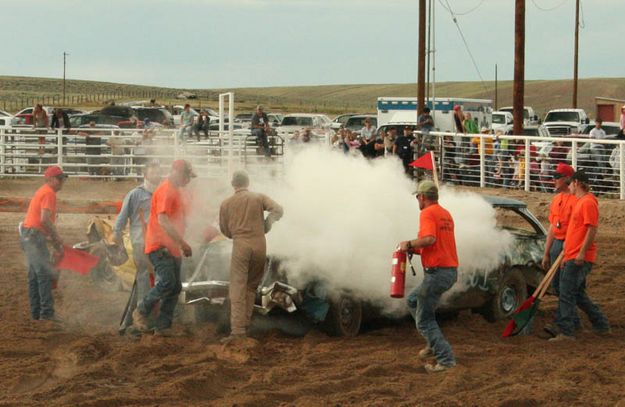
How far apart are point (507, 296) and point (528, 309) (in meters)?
1.25

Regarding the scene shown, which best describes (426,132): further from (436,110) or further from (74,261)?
(74,261)

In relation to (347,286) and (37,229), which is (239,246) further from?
(37,229)

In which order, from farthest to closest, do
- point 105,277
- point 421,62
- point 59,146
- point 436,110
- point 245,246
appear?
point 436,110 → point 421,62 → point 59,146 → point 105,277 → point 245,246

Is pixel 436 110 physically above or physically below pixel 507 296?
above

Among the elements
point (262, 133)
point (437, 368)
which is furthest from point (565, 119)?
point (437, 368)

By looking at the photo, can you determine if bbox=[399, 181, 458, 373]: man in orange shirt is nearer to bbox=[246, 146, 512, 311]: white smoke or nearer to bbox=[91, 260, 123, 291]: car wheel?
bbox=[246, 146, 512, 311]: white smoke

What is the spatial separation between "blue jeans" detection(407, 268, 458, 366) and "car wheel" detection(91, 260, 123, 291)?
5510mm

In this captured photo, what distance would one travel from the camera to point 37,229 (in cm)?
1141

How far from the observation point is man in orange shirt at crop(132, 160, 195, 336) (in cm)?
1027

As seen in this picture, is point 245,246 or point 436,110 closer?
point 245,246

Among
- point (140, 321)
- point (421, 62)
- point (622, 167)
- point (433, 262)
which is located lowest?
point (140, 321)

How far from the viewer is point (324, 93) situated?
182m

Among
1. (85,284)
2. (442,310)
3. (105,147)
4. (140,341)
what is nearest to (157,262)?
(140,341)

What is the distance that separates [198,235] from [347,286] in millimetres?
1759
